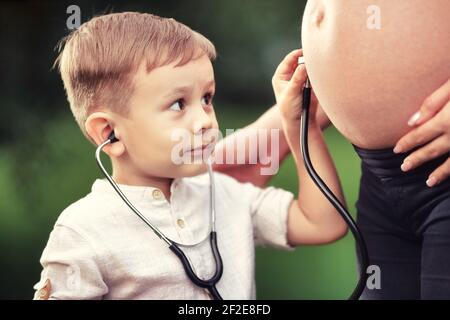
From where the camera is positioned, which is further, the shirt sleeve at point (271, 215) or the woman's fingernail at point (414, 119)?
the shirt sleeve at point (271, 215)

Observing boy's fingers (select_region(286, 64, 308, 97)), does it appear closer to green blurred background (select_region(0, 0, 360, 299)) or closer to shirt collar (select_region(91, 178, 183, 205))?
green blurred background (select_region(0, 0, 360, 299))

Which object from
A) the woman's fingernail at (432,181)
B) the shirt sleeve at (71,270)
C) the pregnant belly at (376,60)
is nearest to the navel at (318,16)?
the pregnant belly at (376,60)

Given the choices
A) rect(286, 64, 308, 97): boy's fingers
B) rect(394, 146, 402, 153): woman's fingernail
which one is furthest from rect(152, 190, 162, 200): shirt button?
rect(394, 146, 402, 153): woman's fingernail

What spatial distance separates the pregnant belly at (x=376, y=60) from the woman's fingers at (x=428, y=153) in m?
0.04

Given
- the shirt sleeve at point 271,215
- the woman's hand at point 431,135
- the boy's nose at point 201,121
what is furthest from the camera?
the shirt sleeve at point 271,215

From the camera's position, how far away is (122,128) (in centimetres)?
94

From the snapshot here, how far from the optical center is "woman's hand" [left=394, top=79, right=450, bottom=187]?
816 millimetres

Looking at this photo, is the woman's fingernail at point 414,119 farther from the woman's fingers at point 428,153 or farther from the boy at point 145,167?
the boy at point 145,167

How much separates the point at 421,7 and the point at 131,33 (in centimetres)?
38

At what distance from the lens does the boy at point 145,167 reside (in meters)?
0.90

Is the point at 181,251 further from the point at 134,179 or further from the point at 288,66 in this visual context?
the point at 288,66

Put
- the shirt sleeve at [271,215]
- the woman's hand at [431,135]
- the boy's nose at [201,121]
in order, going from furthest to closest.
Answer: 1. the shirt sleeve at [271,215]
2. the boy's nose at [201,121]
3. the woman's hand at [431,135]

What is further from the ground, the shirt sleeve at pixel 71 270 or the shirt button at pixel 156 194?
the shirt button at pixel 156 194
